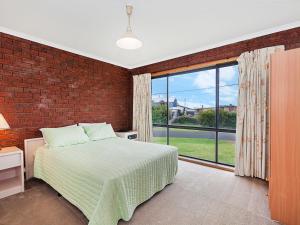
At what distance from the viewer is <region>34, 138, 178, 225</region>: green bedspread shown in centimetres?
150

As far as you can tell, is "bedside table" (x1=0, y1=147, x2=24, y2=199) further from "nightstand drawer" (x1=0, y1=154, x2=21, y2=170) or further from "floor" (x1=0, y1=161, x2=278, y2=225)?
"floor" (x1=0, y1=161, x2=278, y2=225)

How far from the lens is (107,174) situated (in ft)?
5.19

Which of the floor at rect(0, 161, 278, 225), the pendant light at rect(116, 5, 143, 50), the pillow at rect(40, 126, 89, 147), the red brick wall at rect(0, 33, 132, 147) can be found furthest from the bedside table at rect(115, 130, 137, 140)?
the pendant light at rect(116, 5, 143, 50)

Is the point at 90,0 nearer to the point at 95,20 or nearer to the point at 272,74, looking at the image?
the point at 95,20

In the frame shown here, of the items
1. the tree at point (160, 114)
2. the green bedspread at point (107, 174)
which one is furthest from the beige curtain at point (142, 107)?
the green bedspread at point (107, 174)

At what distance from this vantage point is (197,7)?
76.6 inches

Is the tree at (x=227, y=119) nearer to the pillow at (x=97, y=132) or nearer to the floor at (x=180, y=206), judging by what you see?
the floor at (x=180, y=206)

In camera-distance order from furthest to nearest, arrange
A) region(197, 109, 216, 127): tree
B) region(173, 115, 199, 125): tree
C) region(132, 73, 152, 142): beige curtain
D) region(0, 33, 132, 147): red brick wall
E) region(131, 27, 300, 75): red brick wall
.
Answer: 1. region(173, 115, 199, 125): tree
2. region(132, 73, 152, 142): beige curtain
3. region(197, 109, 216, 127): tree
4. region(0, 33, 132, 147): red brick wall
5. region(131, 27, 300, 75): red brick wall

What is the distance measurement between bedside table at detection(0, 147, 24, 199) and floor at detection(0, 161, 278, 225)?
0.34ft

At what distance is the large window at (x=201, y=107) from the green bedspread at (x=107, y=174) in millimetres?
1331

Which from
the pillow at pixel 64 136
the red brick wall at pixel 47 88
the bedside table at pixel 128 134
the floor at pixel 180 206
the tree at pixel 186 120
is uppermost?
the red brick wall at pixel 47 88

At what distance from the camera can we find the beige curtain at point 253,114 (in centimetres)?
252

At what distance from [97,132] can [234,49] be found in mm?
3073

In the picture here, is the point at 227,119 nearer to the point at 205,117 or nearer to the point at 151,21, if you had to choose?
the point at 205,117
